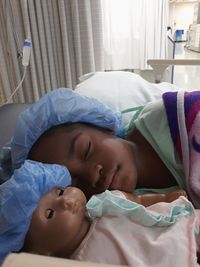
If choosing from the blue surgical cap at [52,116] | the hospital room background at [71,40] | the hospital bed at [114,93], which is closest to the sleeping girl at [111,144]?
the blue surgical cap at [52,116]

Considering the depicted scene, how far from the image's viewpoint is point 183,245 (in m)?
0.58

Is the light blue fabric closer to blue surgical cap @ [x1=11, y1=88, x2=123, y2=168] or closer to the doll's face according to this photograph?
the doll's face

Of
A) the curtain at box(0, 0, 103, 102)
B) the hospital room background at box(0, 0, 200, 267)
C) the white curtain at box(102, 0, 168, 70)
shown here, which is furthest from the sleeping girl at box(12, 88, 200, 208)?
the white curtain at box(102, 0, 168, 70)

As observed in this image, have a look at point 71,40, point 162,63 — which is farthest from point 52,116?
point 71,40

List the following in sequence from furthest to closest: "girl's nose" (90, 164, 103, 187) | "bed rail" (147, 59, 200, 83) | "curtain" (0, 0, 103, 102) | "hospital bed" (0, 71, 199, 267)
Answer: "curtain" (0, 0, 103, 102) → "bed rail" (147, 59, 200, 83) → "hospital bed" (0, 71, 199, 267) → "girl's nose" (90, 164, 103, 187)

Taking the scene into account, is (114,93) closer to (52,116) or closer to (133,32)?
(52,116)

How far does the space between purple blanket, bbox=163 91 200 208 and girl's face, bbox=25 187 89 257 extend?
33 cm

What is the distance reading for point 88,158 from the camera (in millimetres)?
786

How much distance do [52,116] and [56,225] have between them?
12.8 inches

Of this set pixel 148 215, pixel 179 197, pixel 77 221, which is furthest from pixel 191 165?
pixel 77 221

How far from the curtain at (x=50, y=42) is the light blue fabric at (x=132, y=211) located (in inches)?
66.7

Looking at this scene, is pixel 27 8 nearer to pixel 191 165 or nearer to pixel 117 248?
pixel 191 165

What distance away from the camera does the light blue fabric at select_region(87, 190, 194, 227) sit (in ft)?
2.10

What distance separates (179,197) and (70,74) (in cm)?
171
